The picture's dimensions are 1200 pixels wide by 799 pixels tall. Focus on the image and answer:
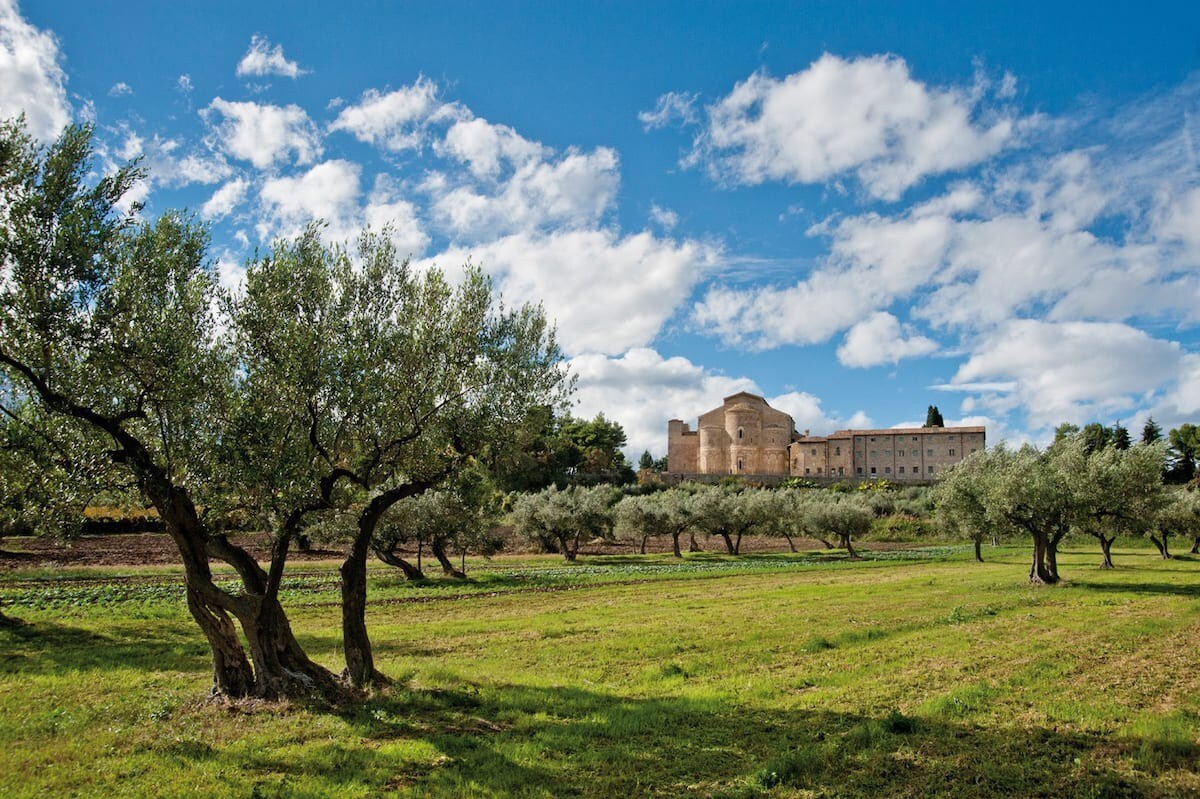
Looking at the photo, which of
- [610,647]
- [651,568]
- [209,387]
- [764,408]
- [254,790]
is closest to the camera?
[254,790]

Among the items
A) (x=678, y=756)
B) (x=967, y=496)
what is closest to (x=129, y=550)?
(x=678, y=756)

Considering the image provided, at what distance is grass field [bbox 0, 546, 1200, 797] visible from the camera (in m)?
10.1

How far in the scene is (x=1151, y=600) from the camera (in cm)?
2973

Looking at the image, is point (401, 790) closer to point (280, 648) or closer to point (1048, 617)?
point (280, 648)

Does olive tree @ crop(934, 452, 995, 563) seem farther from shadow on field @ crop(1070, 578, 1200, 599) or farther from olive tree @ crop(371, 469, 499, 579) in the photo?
olive tree @ crop(371, 469, 499, 579)

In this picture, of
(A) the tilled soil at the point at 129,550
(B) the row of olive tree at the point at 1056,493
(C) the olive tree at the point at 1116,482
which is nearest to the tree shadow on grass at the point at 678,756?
(B) the row of olive tree at the point at 1056,493

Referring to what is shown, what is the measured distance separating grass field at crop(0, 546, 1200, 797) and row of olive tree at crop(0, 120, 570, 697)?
8.93 feet

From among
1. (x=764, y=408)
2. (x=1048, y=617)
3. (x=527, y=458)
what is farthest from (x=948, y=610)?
(x=764, y=408)

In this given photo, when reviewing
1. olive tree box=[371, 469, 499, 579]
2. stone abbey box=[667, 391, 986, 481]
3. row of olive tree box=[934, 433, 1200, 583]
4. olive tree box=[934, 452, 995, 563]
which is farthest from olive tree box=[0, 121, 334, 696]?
stone abbey box=[667, 391, 986, 481]

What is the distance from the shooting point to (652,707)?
13.8 meters

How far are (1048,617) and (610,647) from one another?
15967 millimetres

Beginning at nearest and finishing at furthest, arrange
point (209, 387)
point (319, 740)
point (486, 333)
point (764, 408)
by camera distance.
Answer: point (319, 740) → point (209, 387) → point (486, 333) → point (764, 408)

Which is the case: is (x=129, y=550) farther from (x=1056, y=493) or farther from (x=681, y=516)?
(x=1056, y=493)

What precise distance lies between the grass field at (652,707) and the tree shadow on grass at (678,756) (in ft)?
0.17
